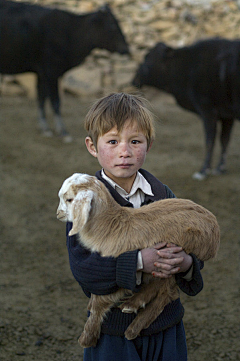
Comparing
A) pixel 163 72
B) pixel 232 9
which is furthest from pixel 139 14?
pixel 163 72

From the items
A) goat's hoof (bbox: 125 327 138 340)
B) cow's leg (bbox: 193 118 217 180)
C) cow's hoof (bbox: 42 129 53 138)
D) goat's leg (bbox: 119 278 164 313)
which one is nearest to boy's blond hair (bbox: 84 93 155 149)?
goat's leg (bbox: 119 278 164 313)

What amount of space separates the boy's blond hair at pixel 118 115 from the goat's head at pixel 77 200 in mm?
241

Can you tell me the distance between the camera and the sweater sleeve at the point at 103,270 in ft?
4.62

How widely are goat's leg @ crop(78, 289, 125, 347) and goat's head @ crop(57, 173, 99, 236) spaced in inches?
13.3

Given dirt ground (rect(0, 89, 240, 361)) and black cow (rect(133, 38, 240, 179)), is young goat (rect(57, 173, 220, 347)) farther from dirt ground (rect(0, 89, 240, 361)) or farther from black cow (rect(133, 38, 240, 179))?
black cow (rect(133, 38, 240, 179))

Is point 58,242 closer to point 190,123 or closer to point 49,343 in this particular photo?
point 49,343

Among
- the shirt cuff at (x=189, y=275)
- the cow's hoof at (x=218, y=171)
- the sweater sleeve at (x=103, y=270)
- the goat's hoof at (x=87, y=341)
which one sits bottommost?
the cow's hoof at (x=218, y=171)

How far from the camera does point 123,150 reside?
1.52 meters

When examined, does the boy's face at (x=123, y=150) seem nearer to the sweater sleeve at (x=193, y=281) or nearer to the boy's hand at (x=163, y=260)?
the boy's hand at (x=163, y=260)

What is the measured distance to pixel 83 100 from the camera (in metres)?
10.8

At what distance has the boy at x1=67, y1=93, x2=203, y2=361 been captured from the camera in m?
1.45

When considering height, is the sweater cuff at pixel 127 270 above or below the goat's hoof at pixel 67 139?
above

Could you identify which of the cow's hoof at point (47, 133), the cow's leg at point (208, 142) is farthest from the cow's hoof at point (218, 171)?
the cow's hoof at point (47, 133)

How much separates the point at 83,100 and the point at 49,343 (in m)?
8.78
